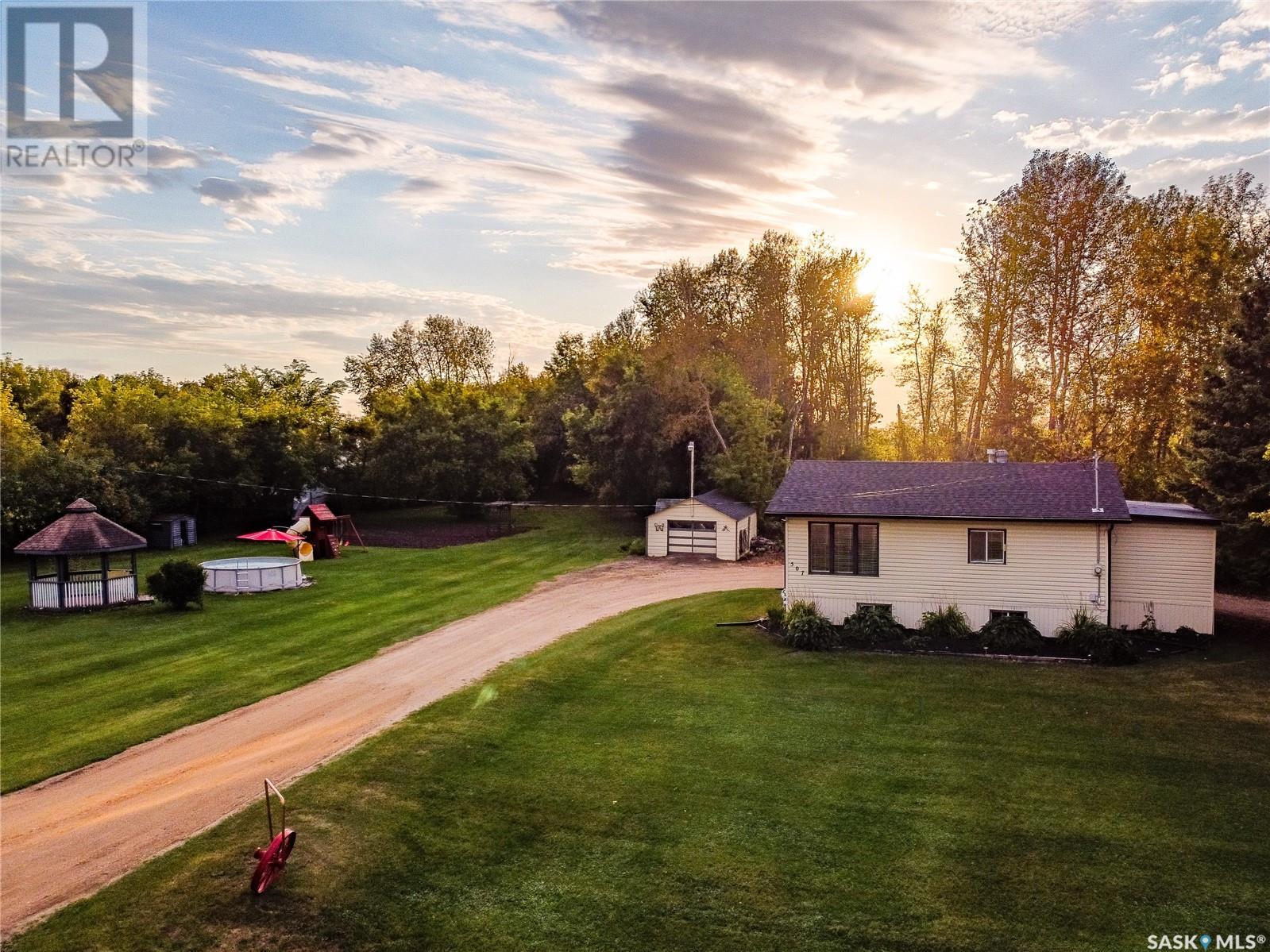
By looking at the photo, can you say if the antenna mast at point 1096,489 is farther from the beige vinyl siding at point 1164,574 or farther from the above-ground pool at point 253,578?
the above-ground pool at point 253,578

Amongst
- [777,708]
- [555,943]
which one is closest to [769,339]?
[777,708]

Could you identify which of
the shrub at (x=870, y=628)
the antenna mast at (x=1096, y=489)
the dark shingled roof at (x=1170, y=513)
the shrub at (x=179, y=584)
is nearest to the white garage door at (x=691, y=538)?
the shrub at (x=870, y=628)

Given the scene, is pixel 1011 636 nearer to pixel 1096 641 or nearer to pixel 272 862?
pixel 1096 641

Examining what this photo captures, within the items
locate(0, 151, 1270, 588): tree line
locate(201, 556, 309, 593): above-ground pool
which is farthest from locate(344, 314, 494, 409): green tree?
locate(201, 556, 309, 593): above-ground pool

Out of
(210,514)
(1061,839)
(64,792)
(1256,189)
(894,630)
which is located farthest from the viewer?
(210,514)

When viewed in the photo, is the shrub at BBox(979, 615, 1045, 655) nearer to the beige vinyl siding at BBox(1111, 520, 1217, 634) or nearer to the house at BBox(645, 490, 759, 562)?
the beige vinyl siding at BBox(1111, 520, 1217, 634)

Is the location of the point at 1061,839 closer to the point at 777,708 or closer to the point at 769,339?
the point at 777,708

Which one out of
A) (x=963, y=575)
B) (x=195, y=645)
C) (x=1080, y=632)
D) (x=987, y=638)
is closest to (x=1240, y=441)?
(x=1080, y=632)
